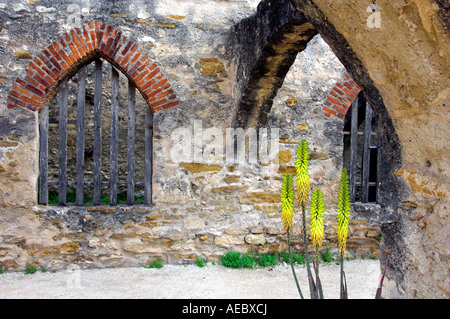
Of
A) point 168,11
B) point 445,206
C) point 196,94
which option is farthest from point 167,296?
point 168,11

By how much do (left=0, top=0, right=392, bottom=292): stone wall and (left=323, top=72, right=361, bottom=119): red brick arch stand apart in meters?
0.07

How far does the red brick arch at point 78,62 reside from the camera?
3.88 m

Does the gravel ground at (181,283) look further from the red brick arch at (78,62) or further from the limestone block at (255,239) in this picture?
the red brick arch at (78,62)

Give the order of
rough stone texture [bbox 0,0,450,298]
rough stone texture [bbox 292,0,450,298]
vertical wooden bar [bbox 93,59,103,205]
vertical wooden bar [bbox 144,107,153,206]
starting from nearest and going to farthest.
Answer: rough stone texture [bbox 292,0,450,298]
rough stone texture [bbox 0,0,450,298]
vertical wooden bar [bbox 93,59,103,205]
vertical wooden bar [bbox 144,107,153,206]

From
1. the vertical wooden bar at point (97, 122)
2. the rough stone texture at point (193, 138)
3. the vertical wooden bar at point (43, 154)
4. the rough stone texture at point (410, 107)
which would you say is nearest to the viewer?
the rough stone texture at point (410, 107)

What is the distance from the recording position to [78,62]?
4.00 meters

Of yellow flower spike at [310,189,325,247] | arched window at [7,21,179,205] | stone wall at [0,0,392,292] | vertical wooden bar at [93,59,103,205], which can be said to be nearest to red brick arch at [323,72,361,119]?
stone wall at [0,0,392,292]

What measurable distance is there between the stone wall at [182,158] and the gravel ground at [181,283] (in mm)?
208

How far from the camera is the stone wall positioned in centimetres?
391

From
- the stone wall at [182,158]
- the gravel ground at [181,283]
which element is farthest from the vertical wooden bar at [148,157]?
the gravel ground at [181,283]

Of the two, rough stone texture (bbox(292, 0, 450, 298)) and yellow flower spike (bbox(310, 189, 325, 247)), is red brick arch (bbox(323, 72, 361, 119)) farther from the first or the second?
yellow flower spike (bbox(310, 189, 325, 247))

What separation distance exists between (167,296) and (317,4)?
9.51 ft

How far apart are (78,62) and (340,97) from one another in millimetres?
3213

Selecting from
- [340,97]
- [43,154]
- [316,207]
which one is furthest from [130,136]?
[316,207]
